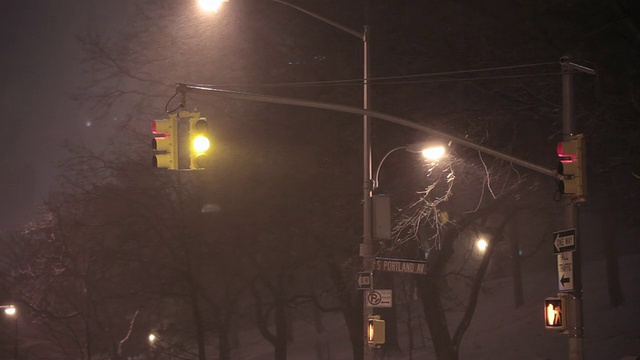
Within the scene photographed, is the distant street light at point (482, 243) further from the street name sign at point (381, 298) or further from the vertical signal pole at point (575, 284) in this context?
the vertical signal pole at point (575, 284)

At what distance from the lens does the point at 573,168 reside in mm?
12922

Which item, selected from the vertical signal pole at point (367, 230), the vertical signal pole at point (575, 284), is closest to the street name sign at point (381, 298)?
the vertical signal pole at point (367, 230)

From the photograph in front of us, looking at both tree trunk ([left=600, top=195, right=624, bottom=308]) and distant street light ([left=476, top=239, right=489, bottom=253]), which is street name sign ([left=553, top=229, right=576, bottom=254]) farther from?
tree trunk ([left=600, top=195, right=624, bottom=308])

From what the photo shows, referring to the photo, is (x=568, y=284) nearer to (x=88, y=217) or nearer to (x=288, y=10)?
(x=288, y=10)

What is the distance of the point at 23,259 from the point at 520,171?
1197 inches

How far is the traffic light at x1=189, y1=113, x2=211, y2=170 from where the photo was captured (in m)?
11.7

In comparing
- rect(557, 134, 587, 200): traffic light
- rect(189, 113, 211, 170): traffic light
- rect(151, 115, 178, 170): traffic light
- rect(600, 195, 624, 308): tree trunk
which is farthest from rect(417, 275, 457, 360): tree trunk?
rect(151, 115, 178, 170): traffic light

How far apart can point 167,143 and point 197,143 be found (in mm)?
466

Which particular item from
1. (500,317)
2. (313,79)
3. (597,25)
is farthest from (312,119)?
(500,317)

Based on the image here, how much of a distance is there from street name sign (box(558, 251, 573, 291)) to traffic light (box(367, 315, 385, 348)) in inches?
181

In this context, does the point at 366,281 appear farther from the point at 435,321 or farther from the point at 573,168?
the point at 435,321

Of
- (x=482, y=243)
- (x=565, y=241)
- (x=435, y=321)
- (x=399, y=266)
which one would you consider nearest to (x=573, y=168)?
(x=565, y=241)

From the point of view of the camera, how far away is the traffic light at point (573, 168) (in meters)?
12.9

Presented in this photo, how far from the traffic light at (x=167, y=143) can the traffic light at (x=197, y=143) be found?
22 centimetres
